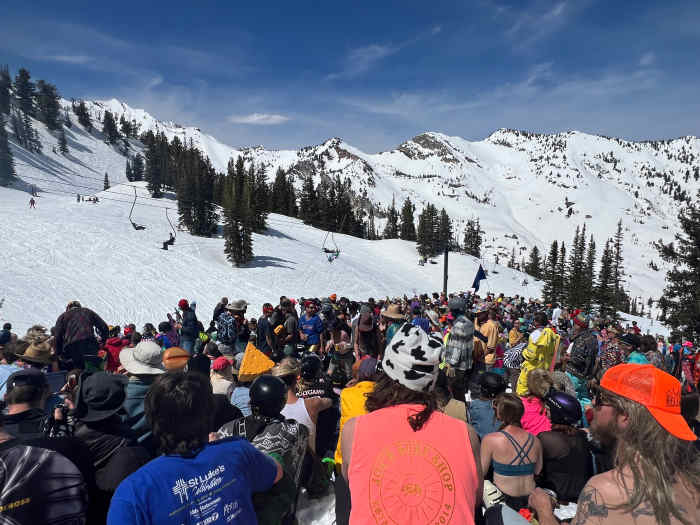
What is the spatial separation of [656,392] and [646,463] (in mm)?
314

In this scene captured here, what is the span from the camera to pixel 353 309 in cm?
1535

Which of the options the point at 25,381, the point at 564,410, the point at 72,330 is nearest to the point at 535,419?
the point at 564,410

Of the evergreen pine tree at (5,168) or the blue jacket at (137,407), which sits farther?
the evergreen pine tree at (5,168)

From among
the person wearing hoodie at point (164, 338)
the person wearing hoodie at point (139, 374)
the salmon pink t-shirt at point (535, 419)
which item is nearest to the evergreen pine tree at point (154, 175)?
the person wearing hoodie at point (164, 338)

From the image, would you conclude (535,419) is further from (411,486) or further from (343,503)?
(411,486)

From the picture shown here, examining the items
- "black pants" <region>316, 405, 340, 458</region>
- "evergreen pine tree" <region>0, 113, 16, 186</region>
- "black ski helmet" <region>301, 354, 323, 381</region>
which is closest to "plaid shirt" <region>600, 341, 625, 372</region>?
"black pants" <region>316, 405, 340, 458</region>

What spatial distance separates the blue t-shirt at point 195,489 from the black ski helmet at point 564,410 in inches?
117

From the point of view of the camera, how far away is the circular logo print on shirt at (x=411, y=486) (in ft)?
5.99

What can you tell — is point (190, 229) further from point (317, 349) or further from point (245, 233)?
point (317, 349)

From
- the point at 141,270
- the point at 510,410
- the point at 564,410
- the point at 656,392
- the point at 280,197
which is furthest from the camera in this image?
the point at 280,197

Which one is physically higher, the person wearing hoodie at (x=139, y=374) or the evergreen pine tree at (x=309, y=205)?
the evergreen pine tree at (x=309, y=205)

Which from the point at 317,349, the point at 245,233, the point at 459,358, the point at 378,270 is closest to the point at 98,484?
the point at 459,358

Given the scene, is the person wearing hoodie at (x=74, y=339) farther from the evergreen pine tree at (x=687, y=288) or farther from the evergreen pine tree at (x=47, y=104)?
the evergreen pine tree at (x=47, y=104)

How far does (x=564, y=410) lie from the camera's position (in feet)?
12.5
